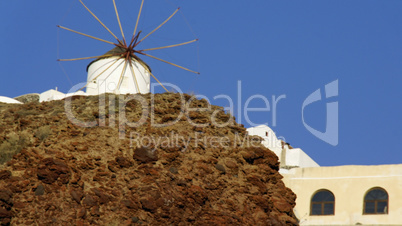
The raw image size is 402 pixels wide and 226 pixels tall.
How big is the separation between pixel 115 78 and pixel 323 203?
14333mm

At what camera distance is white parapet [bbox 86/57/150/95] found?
37.6 m

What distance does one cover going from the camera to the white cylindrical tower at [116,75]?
37.6m

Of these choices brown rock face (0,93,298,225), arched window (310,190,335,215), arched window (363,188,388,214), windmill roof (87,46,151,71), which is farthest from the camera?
windmill roof (87,46,151,71)

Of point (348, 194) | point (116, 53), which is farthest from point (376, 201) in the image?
point (116, 53)

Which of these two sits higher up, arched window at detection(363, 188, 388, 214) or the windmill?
the windmill

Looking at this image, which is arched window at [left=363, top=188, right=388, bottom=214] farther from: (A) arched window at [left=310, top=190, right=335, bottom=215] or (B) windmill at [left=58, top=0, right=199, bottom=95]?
(B) windmill at [left=58, top=0, right=199, bottom=95]

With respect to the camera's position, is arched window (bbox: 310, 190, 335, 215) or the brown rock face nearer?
the brown rock face

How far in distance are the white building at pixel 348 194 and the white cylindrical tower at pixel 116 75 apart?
1152 cm

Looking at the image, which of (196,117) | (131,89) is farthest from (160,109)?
(131,89)

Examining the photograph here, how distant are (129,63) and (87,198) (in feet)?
58.0

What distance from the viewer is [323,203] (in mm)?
29125

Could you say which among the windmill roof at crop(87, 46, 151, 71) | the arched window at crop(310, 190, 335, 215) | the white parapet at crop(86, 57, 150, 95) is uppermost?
the windmill roof at crop(87, 46, 151, 71)

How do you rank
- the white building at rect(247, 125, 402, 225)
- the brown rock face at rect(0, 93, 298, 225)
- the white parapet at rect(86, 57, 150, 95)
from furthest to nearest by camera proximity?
the white parapet at rect(86, 57, 150, 95)
the white building at rect(247, 125, 402, 225)
the brown rock face at rect(0, 93, 298, 225)

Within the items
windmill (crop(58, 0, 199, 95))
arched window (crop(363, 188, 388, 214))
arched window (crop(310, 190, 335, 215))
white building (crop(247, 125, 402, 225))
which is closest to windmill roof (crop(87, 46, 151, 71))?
windmill (crop(58, 0, 199, 95))
